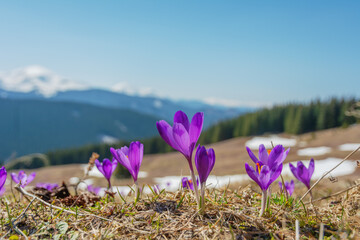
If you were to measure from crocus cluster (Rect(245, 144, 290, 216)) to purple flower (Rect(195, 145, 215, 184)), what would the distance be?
7.1 inches

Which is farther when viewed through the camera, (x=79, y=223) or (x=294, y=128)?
(x=294, y=128)

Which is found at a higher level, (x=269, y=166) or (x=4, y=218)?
(x=269, y=166)

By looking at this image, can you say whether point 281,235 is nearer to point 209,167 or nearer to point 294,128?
point 209,167

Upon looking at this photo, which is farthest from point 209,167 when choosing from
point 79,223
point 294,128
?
point 294,128

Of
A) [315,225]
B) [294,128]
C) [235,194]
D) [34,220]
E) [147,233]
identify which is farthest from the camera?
[294,128]

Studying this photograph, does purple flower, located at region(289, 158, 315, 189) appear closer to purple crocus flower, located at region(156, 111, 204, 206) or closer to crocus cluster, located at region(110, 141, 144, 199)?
purple crocus flower, located at region(156, 111, 204, 206)

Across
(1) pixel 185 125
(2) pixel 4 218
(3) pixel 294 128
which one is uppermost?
(1) pixel 185 125

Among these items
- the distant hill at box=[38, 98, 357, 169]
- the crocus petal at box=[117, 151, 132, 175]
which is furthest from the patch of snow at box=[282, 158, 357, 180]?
the distant hill at box=[38, 98, 357, 169]

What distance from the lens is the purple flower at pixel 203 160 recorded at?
142 centimetres

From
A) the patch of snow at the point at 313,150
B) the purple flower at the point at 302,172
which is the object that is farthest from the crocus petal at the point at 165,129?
the patch of snow at the point at 313,150

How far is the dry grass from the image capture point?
4.63 feet

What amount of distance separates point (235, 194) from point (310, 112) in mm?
81966

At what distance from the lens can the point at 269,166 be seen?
1.57 metres

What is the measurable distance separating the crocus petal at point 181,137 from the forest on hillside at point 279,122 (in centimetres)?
6464
